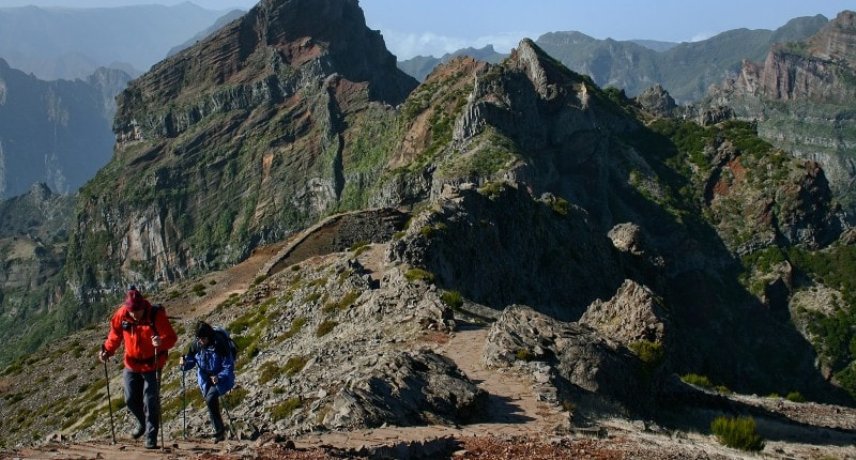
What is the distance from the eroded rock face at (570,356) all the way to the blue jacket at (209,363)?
10577 millimetres

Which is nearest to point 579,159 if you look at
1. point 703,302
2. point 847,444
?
point 703,302

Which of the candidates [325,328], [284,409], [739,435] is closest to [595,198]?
[325,328]

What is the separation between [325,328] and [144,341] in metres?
19.1

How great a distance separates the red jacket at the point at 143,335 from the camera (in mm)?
15891

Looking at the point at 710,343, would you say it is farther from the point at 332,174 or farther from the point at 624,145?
the point at 332,174

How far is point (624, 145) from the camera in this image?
140375 mm

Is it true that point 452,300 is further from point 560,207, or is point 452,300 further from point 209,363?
point 560,207

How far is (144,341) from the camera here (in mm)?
16000

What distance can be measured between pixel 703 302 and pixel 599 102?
4905 centimetres

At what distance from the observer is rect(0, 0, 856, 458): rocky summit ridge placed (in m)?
23.4

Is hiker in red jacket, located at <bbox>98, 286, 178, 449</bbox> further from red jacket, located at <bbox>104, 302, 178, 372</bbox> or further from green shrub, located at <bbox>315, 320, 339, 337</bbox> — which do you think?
green shrub, located at <bbox>315, 320, 339, 337</bbox>

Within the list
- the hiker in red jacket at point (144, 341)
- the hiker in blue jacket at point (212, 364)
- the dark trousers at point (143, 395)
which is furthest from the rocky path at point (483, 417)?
the hiker in red jacket at point (144, 341)

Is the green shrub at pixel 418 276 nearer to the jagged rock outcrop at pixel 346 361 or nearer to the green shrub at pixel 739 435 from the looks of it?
the jagged rock outcrop at pixel 346 361

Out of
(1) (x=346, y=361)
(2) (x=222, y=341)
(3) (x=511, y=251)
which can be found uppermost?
(2) (x=222, y=341)
